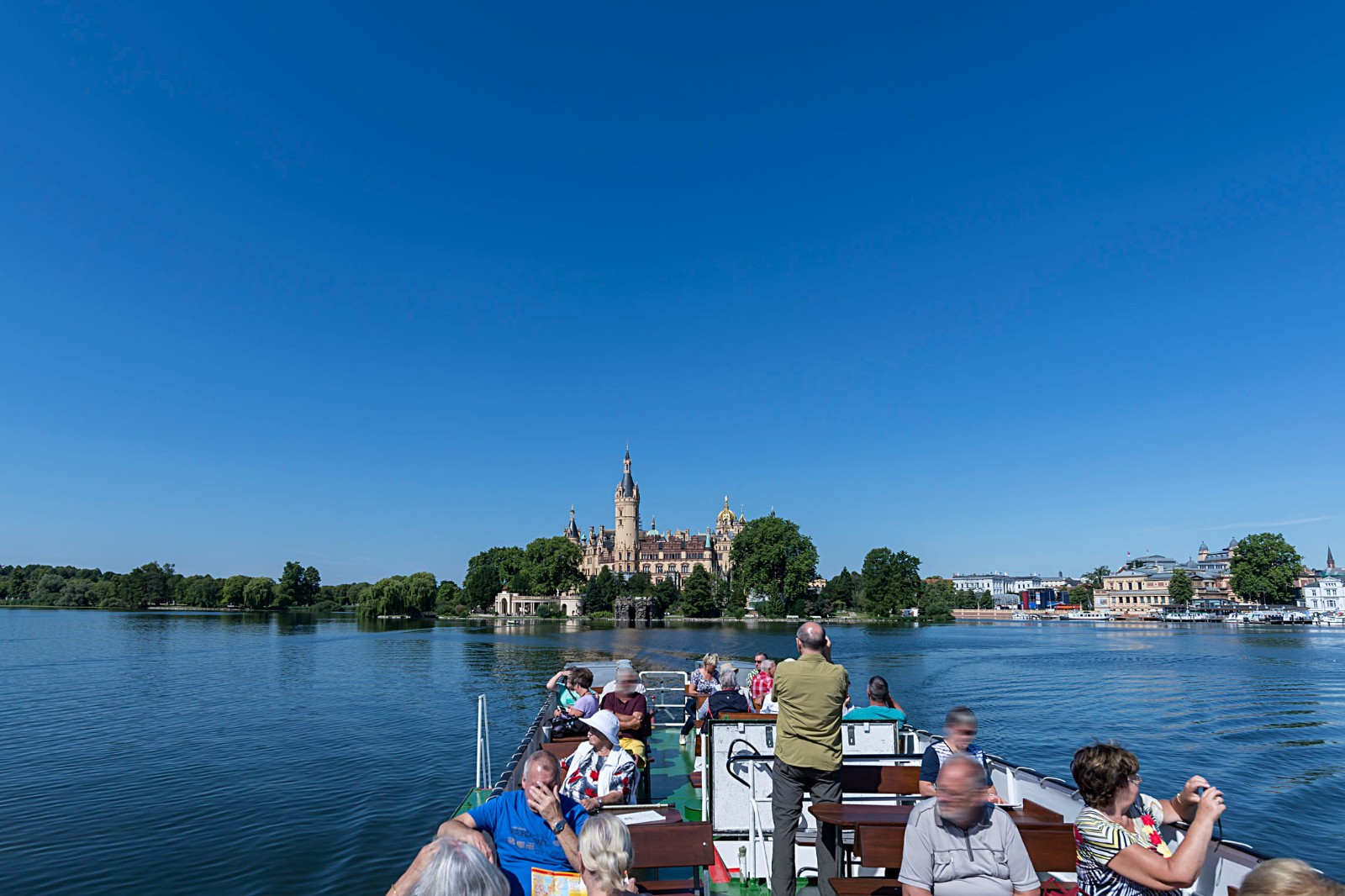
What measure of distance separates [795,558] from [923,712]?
75749mm

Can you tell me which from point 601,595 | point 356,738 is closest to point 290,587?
point 601,595

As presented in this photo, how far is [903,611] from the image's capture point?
341ft

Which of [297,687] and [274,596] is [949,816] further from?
[274,596]

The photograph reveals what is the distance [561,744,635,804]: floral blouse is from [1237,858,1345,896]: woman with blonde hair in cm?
446

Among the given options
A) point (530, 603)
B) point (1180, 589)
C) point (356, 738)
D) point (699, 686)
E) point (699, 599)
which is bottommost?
point (1180, 589)

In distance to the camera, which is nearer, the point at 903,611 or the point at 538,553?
the point at 903,611

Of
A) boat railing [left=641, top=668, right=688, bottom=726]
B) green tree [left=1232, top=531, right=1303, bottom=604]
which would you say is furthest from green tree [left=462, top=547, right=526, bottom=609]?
green tree [left=1232, top=531, right=1303, bottom=604]

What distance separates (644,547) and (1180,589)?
9601 centimetres

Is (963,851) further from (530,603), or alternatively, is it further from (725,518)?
(725,518)

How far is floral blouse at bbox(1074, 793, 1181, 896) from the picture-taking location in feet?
12.4

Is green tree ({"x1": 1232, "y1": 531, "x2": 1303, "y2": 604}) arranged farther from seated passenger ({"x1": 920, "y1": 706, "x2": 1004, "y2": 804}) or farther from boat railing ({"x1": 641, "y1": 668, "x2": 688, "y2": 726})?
seated passenger ({"x1": 920, "y1": 706, "x2": 1004, "y2": 804})

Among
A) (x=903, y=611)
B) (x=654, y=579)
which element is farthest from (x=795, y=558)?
(x=654, y=579)

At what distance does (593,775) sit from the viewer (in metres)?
6.13

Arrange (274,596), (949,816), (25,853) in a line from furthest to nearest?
(274,596), (25,853), (949,816)
